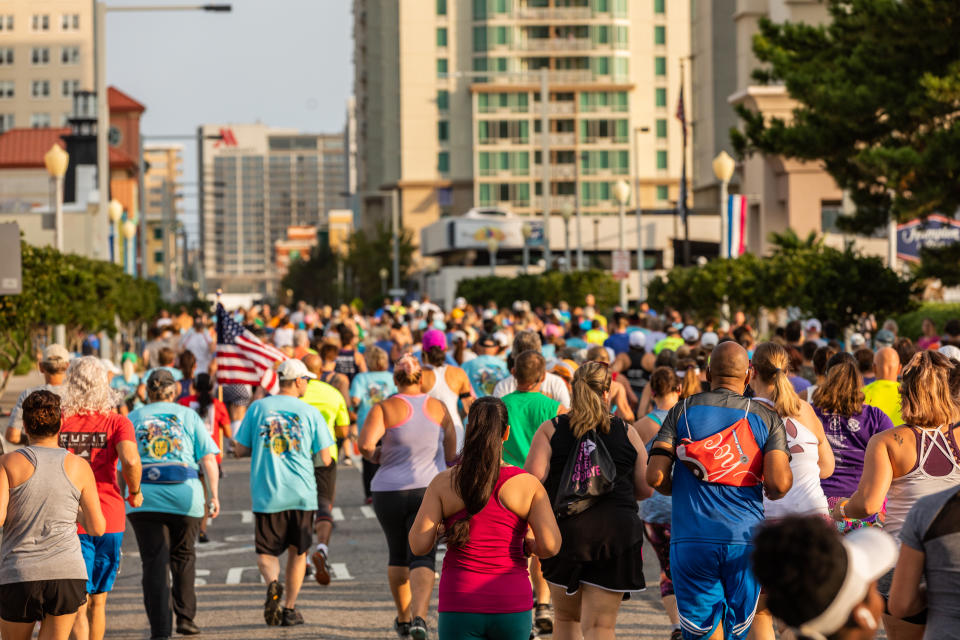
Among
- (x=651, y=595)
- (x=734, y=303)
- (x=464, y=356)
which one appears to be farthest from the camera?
(x=734, y=303)

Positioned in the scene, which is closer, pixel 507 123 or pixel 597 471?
pixel 597 471

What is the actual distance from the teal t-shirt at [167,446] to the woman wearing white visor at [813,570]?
635 centimetres

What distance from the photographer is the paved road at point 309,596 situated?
375 inches

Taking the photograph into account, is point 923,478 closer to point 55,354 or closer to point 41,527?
point 41,527

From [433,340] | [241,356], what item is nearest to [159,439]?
[433,340]

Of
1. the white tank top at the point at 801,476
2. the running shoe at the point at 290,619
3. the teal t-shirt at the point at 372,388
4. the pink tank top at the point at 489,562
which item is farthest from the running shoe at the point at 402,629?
the teal t-shirt at the point at 372,388

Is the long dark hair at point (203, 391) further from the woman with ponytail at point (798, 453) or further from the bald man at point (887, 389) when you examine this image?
the woman with ponytail at point (798, 453)

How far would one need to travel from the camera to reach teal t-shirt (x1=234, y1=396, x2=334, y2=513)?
9.70 metres

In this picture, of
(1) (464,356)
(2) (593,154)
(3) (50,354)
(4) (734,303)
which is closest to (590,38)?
(2) (593,154)

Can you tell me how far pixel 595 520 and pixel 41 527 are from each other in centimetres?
266

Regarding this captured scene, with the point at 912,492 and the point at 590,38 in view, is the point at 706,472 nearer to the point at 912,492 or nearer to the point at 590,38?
the point at 912,492

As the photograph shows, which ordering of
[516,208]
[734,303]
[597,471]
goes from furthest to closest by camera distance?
[516,208] < [734,303] < [597,471]

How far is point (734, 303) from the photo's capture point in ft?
84.9

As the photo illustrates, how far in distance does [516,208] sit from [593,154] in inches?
295
